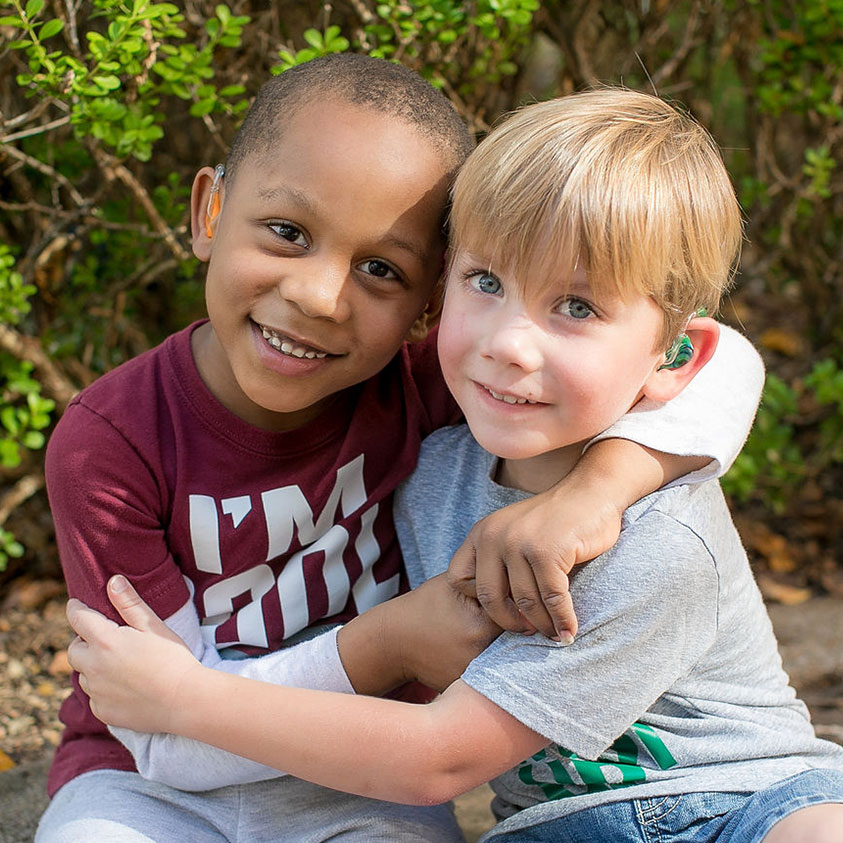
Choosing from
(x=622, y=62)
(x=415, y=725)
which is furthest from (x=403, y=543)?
(x=622, y=62)

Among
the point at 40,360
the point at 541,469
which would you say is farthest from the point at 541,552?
the point at 40,360

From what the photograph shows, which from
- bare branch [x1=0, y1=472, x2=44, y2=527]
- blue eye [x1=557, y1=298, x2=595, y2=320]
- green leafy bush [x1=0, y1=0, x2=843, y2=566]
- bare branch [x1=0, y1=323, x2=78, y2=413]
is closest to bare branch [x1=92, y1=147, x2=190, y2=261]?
green leafy bush [x1=0, y1=0, x2=843, y2=566]

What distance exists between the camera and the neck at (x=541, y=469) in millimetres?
1959

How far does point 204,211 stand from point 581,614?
3.27 feet

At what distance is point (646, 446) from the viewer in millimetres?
1827

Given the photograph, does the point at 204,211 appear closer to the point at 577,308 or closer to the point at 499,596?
the point at 577,308

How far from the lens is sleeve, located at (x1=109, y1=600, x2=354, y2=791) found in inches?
77.3

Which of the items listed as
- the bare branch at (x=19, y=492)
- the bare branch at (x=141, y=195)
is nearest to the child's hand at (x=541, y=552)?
the bare branch at (x=141, y=195)

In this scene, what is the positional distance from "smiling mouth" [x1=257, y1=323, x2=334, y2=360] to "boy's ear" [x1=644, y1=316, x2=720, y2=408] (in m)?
0.56

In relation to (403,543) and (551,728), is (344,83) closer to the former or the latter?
(403,543)

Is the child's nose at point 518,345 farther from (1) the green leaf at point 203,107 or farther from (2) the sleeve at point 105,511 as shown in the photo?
(1) the green leaf at point 203,107

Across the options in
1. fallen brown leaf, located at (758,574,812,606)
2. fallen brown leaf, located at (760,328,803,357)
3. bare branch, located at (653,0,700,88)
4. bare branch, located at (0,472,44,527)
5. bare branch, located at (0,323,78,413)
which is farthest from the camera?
fallen brown leaf, located at (760,328,803,357)

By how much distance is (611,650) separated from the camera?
5.60 feet

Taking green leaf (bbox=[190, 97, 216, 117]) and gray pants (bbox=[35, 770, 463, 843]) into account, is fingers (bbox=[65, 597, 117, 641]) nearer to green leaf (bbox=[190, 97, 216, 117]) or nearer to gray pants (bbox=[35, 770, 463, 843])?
gray pants (bbox=[35, 770, 463, 843])
